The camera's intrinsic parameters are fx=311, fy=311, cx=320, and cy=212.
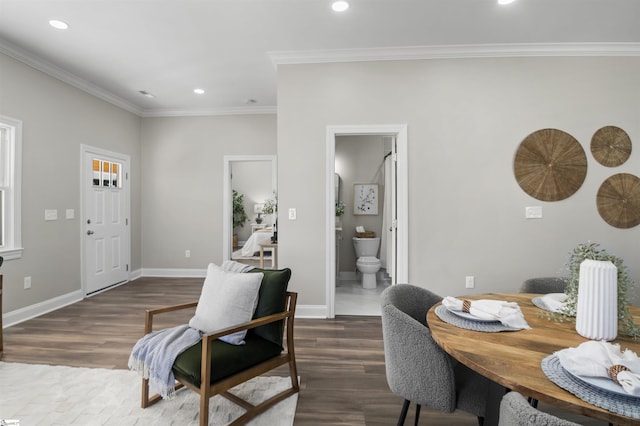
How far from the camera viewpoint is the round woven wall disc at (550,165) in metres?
3.24

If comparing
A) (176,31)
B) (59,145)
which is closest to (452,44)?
(176,31)

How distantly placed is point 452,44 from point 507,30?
484 millimetres

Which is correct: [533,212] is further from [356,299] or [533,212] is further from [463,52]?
[356,299]

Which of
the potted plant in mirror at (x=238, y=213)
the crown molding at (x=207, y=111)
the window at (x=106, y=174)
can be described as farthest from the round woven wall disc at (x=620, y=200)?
the potted plant in mirror at (x=238, y=213)

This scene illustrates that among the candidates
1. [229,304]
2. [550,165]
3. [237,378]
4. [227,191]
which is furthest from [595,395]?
[227,191]

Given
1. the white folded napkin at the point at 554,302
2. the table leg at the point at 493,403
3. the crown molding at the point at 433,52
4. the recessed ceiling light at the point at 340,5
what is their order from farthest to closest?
the crown molding at the point at 433,52 → the recessed ceiling light at the point at 340,5 → the white folded napkin at the point at 554,302 → the table leg at the point at 493,403

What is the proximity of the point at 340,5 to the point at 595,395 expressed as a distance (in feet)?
9.43

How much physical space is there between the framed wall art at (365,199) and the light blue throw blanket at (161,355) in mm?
3935

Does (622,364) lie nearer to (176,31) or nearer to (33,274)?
(176,31)

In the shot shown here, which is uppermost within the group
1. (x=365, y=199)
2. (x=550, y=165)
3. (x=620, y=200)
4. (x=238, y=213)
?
(x=550, y=165)

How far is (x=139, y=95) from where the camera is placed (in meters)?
4.69

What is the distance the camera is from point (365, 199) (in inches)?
216

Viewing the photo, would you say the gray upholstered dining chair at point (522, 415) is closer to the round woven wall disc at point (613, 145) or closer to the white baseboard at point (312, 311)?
the white baseboard at point (312, 311)

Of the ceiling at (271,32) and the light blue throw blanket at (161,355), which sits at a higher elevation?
the ceiling at (271,32)
